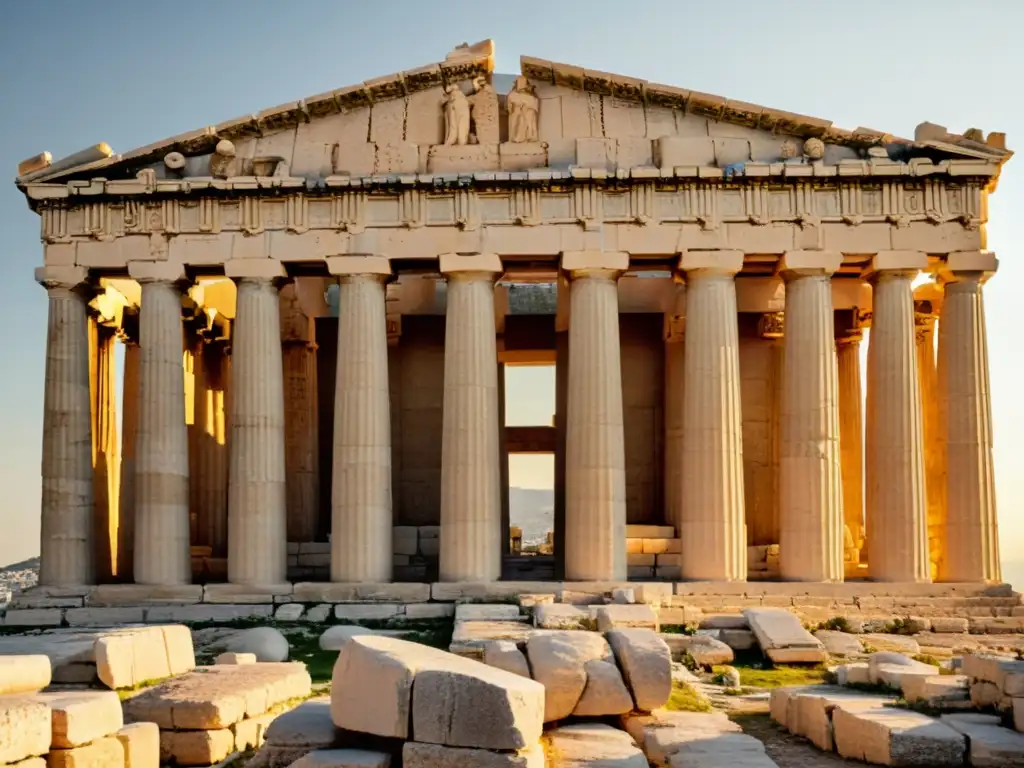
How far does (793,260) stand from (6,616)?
1933cm

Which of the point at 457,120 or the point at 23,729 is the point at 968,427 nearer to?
the point at 457,120

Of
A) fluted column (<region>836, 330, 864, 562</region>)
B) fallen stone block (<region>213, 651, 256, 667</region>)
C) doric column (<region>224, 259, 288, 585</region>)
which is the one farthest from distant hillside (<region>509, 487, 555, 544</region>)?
fallen stone block (<region>213, 651, 256, 667</region>)

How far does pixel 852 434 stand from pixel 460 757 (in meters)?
27.0

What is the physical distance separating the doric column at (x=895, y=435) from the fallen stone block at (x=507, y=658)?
49.9 ft

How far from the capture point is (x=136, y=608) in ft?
92.4

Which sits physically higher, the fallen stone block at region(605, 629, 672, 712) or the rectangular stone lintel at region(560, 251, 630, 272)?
the rectangular stone lintel at region(560, 251, 630, 272)

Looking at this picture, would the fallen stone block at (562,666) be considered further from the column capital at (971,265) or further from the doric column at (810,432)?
the column capital at (971,265)

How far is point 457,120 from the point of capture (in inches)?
1200

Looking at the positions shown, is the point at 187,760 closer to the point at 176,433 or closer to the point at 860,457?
the point at 176,433

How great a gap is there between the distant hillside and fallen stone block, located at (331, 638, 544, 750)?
390 ft

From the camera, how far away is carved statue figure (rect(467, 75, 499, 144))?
30.7 metres

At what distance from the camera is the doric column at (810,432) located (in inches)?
1132

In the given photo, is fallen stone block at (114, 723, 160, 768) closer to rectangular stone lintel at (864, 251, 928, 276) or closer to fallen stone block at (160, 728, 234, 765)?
fallen stone block at (160, 728, 234, 765)

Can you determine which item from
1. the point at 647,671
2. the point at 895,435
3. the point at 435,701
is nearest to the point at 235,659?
the point at 647,671
